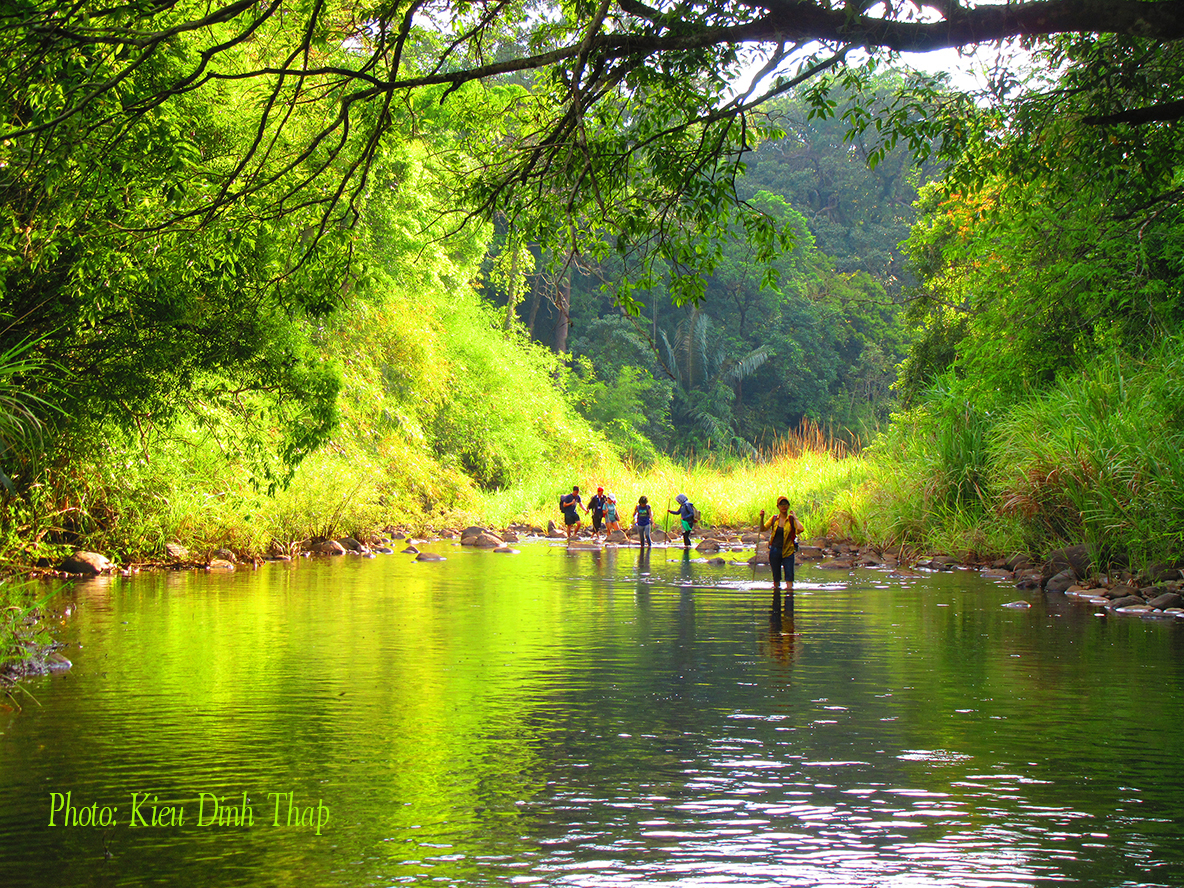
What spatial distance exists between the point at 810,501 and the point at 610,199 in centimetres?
1929

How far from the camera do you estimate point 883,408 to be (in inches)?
2435

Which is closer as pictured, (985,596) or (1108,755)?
(1108,755)

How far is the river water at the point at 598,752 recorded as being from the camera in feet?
17.5

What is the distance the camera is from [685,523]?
84.9ft

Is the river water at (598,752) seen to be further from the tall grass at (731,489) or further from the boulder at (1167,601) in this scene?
the tall grass at (731,489)

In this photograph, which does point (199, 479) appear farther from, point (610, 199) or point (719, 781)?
point (719, 781)

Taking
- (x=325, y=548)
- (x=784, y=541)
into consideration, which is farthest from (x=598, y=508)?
(x=784, y=541)

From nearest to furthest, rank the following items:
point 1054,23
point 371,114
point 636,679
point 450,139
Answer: point 1054,23 < point 636,679 < point 371,114 < point 450,139

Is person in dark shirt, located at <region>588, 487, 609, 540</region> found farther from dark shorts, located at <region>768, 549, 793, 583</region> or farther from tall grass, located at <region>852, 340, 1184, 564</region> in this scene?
dark shorts, located at <region>768, 549, 793, 583</region>

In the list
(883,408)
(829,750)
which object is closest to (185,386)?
→ (829,750)

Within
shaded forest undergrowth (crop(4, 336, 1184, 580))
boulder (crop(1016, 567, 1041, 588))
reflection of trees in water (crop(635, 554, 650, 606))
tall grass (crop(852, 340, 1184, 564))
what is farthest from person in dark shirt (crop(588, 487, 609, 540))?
boulder (crop(1016, 567, 1041, 588))

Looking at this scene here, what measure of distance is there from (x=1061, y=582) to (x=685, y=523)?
9842 millimetres

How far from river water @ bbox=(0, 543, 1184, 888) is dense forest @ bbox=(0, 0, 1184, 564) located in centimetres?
241

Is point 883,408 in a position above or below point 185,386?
above
